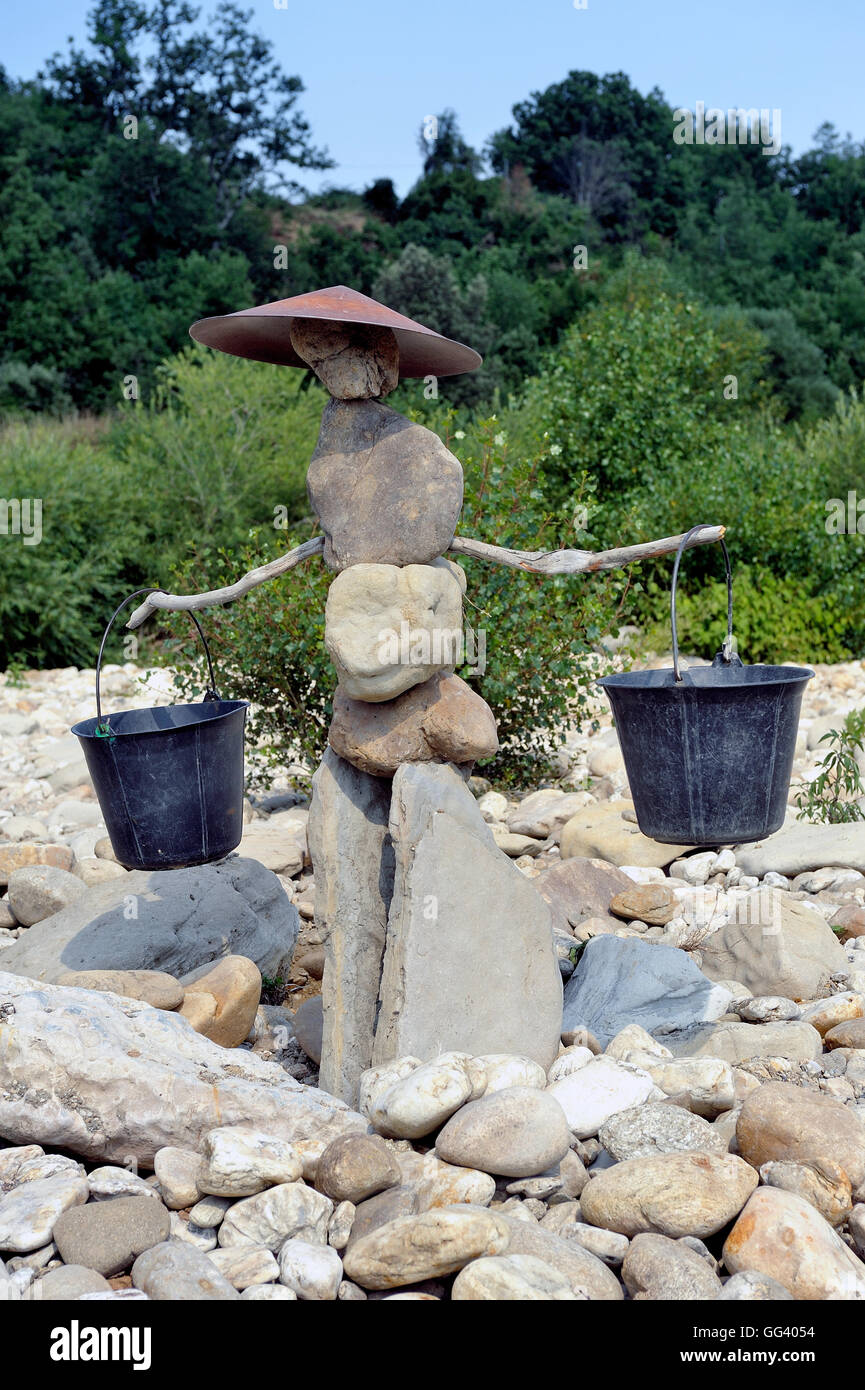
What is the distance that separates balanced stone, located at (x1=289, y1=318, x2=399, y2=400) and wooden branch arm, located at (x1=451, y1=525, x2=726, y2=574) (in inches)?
20.3

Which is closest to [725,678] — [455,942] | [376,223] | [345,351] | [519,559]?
[519,559]

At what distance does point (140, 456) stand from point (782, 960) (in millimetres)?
10559

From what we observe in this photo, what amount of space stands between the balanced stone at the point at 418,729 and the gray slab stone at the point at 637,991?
1114mm

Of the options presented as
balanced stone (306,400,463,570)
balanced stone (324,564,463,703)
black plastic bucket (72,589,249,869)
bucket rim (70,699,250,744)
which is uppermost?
balanced stone (306,400,463,570)

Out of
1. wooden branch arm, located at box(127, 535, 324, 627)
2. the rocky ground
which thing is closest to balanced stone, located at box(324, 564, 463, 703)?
wooden branch arm, located at box(127, 535, 324, 627)

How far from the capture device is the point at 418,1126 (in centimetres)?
291

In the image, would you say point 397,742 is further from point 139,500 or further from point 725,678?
point 139,500

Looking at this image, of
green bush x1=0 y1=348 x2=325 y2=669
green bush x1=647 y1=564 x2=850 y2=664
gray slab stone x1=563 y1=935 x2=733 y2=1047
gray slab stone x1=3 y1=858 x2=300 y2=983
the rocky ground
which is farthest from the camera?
green bush x1=0 y1=348 x2=325 y2=669

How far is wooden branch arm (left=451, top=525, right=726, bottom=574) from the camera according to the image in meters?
3.00

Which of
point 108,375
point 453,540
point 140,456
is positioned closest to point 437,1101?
point 453,540

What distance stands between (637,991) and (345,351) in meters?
2.28

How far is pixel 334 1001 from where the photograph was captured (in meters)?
3.41

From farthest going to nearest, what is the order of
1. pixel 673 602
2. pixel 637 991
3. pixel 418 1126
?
pixel 637 991, pixel 673 602, pixel 418 1126

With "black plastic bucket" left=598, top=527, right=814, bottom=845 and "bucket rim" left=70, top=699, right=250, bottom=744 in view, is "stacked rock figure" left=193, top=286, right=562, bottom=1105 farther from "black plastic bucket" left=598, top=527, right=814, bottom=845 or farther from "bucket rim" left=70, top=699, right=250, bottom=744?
"black plastic bucket" left=598, top=527, right=814, bottom=845
